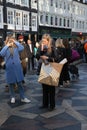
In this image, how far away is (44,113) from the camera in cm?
729

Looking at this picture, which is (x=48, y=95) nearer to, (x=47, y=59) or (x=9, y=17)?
(x=47, y=59)

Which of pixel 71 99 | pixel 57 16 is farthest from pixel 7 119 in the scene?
pixel 57 16

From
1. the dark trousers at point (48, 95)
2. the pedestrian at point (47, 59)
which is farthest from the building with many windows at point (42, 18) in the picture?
the dark trousers at point (48, 95)

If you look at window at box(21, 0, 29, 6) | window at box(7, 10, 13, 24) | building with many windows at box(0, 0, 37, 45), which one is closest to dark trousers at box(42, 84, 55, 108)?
building with many windows at box(0, 0, 37, 45)

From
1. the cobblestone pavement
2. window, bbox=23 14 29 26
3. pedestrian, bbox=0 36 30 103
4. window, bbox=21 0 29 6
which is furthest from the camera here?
window, bbox=23 14 29 26

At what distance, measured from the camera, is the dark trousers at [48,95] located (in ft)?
24.9

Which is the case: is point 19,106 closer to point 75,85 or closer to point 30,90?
point 30,90

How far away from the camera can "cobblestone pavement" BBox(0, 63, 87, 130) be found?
6.32 m

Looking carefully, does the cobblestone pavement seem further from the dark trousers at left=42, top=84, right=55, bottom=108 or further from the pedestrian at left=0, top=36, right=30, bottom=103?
the pedestrian at left=0, top=36, right=30, bottom=103

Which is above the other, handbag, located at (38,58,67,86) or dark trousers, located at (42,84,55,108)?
handbag, located at (38,58,67,86)

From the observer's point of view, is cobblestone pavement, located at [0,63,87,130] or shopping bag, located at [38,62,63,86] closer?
cobblestone pavement, located at [0,63,87,130]

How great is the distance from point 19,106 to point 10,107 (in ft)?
0.69

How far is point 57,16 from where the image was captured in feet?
194

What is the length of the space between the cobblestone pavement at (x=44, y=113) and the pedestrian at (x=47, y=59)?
7.7 inches
